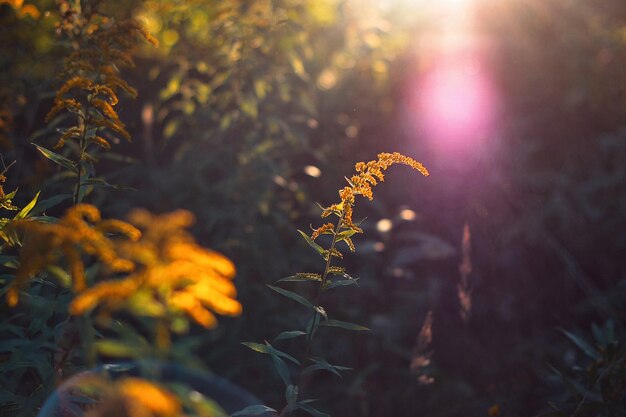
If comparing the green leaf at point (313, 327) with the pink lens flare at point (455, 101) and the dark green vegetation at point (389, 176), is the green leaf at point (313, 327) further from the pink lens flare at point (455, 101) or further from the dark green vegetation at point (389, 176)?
the pink lens flare at point (455, 101)

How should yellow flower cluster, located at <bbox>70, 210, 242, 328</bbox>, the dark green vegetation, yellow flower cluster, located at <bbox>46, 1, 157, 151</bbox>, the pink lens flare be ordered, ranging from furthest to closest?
the pink lens flare → the dark green vegetation → yellow flower cluster, located at <bbox>46, 1, 157, 151</bbox> → yellow flower cluster, located at <bbox>70, 210, 242, 328</bbox>

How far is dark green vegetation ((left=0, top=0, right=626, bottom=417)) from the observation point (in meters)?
3.19

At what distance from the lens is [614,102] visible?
4.12m

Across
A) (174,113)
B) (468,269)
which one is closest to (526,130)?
(468,269)

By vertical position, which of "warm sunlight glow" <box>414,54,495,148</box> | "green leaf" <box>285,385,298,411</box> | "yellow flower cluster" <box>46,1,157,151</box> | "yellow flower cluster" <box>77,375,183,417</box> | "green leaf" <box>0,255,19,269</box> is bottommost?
"green leaf" <box>285,385,298,411</box>

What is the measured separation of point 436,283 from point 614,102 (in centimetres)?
165

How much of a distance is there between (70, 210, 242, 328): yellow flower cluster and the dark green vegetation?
187 centimetres

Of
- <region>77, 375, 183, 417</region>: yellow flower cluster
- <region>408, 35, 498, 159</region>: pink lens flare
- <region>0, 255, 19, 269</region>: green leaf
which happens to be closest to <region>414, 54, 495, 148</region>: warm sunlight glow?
<region>408, 35, 498, 159</region>: pink lens flare

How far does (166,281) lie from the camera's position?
0.94m

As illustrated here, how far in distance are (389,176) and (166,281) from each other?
11.0 ft

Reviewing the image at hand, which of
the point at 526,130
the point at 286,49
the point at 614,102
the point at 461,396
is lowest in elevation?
the point at 461,396

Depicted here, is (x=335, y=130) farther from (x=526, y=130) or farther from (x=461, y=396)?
(x=461, y=396)

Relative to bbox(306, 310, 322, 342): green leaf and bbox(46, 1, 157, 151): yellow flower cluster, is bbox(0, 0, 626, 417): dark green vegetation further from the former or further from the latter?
bbox(306, 310, 322, 342): green leaf

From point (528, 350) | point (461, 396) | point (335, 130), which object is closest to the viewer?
point (461, 396)
